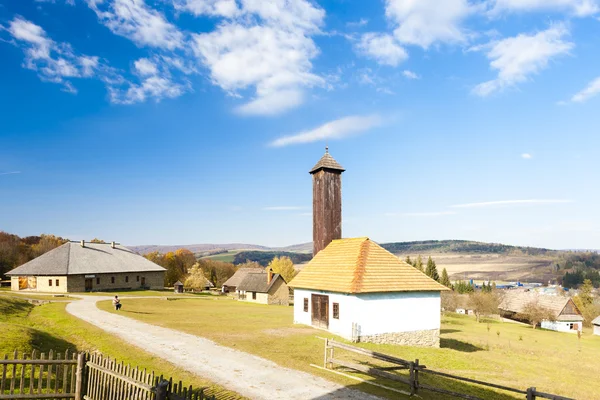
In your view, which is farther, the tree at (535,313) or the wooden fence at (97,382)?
the tree at (535,313)

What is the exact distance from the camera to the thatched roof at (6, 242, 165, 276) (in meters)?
54.2

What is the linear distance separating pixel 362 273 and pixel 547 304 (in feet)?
200

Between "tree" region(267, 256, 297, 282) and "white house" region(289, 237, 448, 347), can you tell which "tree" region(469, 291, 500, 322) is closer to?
"tree" region(267, 256, 297, 282)

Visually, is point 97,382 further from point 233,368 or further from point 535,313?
point 535,313

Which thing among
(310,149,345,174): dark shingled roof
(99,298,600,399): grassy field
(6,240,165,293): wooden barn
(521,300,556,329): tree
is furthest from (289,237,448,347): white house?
(521,300,556,329): tree

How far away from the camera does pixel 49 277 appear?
176 ft

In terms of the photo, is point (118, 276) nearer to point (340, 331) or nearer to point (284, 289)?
Answer: point (284, 289)

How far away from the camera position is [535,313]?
62.2m

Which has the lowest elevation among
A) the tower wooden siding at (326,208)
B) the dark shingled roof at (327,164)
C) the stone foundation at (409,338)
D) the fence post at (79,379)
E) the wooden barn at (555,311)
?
the wooden barn at (555,311)

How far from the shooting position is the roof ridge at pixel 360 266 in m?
23.7

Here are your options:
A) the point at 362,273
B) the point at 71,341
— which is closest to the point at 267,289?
the point at 362,273

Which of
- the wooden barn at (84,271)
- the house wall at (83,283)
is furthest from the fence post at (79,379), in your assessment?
the house wall at (83,283)

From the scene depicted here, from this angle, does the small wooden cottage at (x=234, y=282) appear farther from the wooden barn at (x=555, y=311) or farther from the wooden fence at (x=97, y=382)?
the wooden fence at (x=97, y=382)

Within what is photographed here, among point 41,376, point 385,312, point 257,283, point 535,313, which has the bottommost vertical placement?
point 535,313
